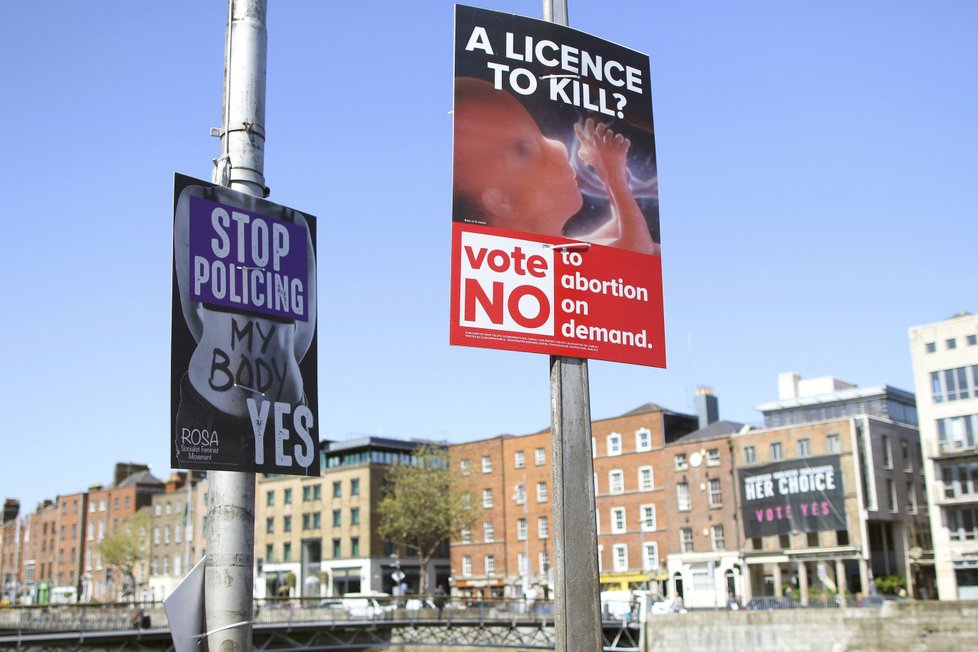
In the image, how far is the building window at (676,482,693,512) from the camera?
243 ft

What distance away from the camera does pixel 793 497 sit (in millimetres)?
67875

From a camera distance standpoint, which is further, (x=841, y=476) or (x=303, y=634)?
(x=841, y=476)

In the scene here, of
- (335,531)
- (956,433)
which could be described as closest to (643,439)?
(956,433)

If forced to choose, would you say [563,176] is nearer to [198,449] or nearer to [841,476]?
[198,449]

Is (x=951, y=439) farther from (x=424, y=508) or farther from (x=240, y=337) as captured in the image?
(x=240, y=337)

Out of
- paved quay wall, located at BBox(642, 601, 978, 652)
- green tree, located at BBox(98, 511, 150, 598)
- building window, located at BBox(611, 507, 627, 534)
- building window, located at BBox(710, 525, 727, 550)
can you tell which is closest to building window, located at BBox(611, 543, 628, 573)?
building window, located at BBox(611, 507, 627, 534)

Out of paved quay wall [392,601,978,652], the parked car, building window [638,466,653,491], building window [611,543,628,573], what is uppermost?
building window [638,466,653,491]

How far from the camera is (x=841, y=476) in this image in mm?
66125

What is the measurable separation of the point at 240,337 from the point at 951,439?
64.1 meters

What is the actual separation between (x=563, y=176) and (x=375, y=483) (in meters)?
83.5

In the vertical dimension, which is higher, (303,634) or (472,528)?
(472,528)

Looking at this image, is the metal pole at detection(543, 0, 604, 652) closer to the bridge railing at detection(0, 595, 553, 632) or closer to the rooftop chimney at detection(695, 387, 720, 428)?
the bridge railing at detection(0, 595, 553, 632)

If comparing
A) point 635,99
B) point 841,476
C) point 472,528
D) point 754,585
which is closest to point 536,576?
point 472,528

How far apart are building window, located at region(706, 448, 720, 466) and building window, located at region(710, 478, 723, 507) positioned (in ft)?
3.68
